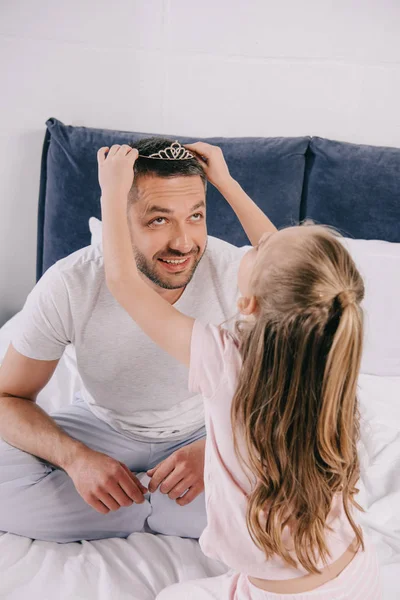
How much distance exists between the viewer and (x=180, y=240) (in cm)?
118

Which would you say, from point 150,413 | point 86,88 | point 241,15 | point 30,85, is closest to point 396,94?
point 241,15

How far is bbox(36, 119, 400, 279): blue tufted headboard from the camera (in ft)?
5.56

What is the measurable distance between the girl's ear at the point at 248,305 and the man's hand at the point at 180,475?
0.42 metres

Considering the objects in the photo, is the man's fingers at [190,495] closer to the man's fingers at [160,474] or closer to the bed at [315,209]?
the man's fingers at [160,474]

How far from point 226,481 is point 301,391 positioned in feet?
0.66

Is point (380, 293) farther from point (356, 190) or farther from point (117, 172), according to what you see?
point (117, 172)

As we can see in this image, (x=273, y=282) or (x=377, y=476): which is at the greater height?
(x=273, y=282)

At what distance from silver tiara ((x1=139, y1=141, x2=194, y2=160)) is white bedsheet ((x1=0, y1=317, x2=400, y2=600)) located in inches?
29.4

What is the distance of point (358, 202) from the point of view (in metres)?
1.72

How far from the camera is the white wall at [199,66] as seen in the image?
1.75 meters

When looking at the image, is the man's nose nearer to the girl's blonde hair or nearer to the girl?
the girl

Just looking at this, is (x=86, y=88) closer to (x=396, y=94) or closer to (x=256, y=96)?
(x=256, y=96)

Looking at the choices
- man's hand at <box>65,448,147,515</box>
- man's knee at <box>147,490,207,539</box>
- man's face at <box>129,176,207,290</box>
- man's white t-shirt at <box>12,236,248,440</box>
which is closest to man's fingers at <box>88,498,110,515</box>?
man's hand at <box>65,448,147,515</box>

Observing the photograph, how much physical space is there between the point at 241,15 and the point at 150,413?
3.89ft
